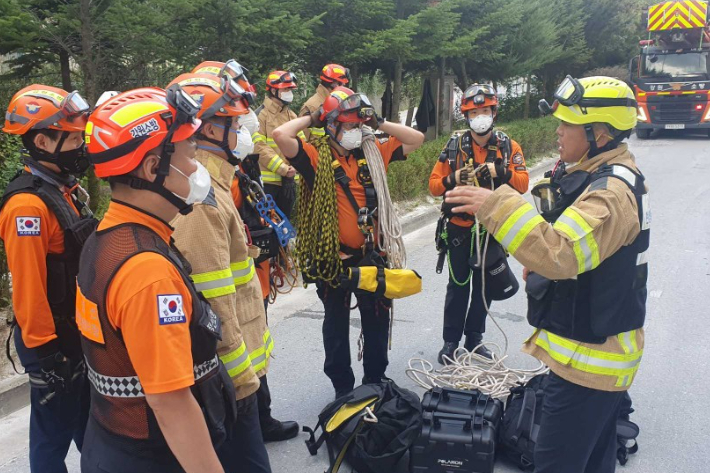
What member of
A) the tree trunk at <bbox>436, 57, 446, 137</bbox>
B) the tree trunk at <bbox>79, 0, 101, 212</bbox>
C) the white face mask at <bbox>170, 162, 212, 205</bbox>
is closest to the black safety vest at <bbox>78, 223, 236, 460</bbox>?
the white face mask at <bbox>170, 162, 212, 205</bbox>

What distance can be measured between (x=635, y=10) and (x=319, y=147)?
25.6 meters

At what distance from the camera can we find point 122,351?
1862 millimetres

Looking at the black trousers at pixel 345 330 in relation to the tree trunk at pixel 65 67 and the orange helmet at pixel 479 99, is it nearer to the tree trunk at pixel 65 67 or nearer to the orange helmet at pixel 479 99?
the orange helmet at pixel 479 99

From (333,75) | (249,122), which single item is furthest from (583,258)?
(333,75)

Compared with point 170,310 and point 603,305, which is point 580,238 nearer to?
point 603,305

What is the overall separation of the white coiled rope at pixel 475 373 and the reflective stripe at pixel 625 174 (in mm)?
1495

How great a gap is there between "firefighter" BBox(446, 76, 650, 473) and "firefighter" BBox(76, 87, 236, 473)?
1.20 metres

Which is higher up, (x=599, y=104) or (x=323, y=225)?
(x=599, y=104)

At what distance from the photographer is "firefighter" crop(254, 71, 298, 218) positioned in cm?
637

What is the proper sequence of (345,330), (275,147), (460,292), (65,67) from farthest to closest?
(65,67) < (275,147) < (460,292) < (345,330)

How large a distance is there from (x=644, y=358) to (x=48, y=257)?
4466 mm

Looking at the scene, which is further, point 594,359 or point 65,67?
point 65,67

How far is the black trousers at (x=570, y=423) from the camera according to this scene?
2660 millimetres

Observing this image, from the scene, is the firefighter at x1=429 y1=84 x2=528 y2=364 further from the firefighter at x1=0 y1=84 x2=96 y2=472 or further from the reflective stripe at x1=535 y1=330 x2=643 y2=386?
the firefighter at x1=0 y1=84 x2=96 y2=472
